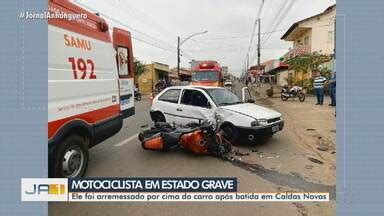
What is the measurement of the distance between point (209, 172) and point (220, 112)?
89.7 inches

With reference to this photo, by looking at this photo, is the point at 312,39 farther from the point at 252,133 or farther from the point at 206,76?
the point at 252,133

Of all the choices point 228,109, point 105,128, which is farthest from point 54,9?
point 228,109

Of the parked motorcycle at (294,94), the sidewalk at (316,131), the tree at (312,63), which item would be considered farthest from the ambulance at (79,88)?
the tree at (312,63)

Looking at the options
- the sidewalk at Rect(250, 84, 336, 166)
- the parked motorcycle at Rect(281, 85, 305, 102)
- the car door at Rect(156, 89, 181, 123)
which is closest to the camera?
the sidewalk at Rect(250, 84, 336, 166)

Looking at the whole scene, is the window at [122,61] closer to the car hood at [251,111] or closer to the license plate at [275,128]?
the car hood at [251,111]

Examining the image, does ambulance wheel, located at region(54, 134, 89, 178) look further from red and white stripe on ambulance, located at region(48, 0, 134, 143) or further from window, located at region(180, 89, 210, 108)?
window, located at region(180, 89, 210, 108)

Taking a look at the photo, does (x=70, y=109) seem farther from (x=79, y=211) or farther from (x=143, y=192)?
(x=143, y=192)

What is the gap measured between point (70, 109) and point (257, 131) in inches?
155

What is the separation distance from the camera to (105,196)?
282 cm

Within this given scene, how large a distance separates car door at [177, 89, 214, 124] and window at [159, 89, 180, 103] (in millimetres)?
232

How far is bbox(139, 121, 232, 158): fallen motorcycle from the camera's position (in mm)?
5594

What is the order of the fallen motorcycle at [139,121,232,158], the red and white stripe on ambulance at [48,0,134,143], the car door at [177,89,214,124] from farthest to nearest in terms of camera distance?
the car door at [177,89,214,124] → the fallen motorcycle at [139,121,232,158] → the red and white stripe on ambulance at [48,0,134,143]

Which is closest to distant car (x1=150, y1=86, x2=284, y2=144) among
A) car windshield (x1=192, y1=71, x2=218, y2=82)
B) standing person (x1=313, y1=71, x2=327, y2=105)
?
standing person (x1=313, y1=71, x2=327, y2=105)

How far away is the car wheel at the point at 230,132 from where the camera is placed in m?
6.62
